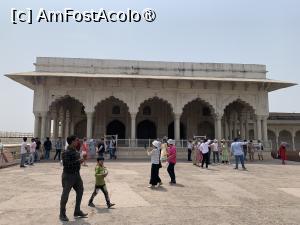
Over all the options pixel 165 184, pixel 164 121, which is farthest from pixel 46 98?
pixel 165 184

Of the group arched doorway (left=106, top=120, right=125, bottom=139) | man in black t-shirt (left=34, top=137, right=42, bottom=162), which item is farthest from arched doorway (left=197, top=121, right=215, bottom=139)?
man in black t-shirt (left=34, top=137, right=42, bottom=162)

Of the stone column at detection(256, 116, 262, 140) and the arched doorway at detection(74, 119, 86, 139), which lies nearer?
the stone column at detection(256, 116, 262, 140)

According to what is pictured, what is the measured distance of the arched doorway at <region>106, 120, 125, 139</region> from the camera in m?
21.2

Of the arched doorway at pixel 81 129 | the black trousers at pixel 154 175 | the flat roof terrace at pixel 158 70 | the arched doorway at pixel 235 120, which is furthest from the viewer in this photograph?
the arched doorway at pixel 235 120

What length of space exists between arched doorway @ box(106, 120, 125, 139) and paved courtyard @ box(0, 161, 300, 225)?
12.7m

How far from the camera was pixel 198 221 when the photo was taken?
442 centimetres

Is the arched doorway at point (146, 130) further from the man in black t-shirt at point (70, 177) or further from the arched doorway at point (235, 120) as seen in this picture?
the man in black t-shirt at point (70, 177)

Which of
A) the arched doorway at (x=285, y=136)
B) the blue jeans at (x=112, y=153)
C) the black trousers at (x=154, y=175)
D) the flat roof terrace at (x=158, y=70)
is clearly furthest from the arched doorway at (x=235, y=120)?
the black trousers at (x=154, y=175)

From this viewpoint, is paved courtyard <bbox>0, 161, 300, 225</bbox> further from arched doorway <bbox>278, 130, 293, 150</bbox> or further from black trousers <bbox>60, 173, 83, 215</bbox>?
arched doorway <bbox>278, 130, 293, 150</bbox>

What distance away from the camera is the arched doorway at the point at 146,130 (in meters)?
21.5

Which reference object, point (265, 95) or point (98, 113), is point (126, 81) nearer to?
point (98, 113)

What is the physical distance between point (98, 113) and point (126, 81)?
179 inches

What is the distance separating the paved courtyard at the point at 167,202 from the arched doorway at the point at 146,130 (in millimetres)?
13008

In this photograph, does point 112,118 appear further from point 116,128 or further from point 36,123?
point 36,123
